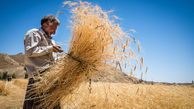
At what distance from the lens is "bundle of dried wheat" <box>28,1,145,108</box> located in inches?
42.6

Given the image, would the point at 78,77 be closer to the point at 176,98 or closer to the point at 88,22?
the point at 88,22

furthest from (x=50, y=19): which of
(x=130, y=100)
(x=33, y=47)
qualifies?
(x=130, y=100)

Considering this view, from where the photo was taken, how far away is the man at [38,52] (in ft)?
3.61

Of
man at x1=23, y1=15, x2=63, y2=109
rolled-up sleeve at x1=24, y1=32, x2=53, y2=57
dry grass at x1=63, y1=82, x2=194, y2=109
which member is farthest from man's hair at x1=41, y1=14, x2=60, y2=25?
dry grass at x1=63, y1=82, x2=194, y2=109

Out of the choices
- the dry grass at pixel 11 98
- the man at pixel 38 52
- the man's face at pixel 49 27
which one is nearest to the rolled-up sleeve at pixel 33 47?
the man at pixel 38 52

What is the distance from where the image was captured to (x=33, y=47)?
1108mm

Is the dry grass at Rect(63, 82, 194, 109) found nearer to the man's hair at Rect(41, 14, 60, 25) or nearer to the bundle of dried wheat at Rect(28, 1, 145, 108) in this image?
the bundle of dried wheat at Rect(28, 1, 145, 108)

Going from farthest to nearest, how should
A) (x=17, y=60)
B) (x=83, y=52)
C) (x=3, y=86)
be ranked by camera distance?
(x=17, y=60)
(x=3, y=86)
(x=83, y=52)

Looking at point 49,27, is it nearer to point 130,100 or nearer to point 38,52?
point 38,52

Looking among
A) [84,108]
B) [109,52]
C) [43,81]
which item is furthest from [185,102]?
[43,81]

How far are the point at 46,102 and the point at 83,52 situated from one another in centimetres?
58

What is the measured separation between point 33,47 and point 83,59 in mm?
482

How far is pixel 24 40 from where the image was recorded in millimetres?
1175

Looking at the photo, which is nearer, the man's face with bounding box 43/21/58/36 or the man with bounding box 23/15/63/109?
the man with bounding box 23/15/63/109
